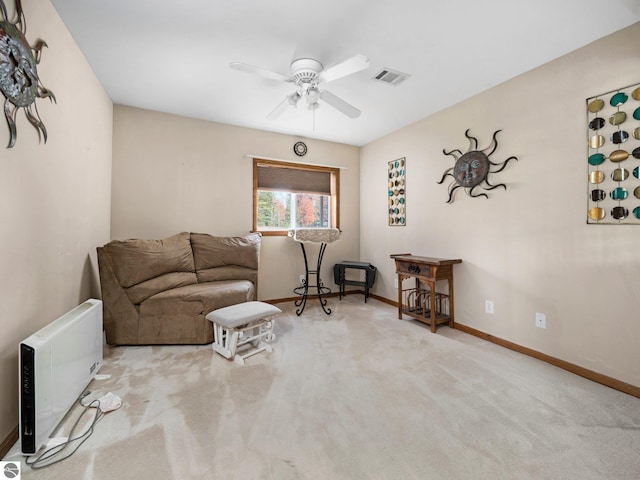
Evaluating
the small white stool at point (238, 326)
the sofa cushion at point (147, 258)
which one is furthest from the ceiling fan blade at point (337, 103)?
the sofa cushion at point (147, 258)

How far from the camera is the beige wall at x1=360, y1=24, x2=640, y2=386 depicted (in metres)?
2.03

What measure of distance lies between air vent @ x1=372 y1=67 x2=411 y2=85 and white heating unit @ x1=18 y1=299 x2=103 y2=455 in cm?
295

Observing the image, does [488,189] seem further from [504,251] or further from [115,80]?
[115,80]

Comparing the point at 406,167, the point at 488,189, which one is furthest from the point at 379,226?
the point at 488,189

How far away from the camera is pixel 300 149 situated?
14.2 feet

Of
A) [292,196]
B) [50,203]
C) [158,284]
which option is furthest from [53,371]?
[292,196]

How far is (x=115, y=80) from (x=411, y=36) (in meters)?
2.68

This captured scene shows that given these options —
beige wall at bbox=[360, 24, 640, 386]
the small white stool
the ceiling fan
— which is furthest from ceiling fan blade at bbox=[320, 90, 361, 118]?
the small white stool

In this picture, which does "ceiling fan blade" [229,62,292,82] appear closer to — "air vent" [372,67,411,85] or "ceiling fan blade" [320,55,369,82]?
"ceiling fan blade" [320,55,369,82]

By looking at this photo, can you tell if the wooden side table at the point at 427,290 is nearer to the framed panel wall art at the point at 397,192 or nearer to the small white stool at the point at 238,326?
the framed panel wall art at the point at 397,192

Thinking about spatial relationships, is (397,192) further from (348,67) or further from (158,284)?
(158,284)

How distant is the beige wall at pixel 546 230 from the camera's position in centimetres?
203

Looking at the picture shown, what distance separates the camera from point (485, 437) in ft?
5.00

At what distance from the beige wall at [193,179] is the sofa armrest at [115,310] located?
2.94 feet
